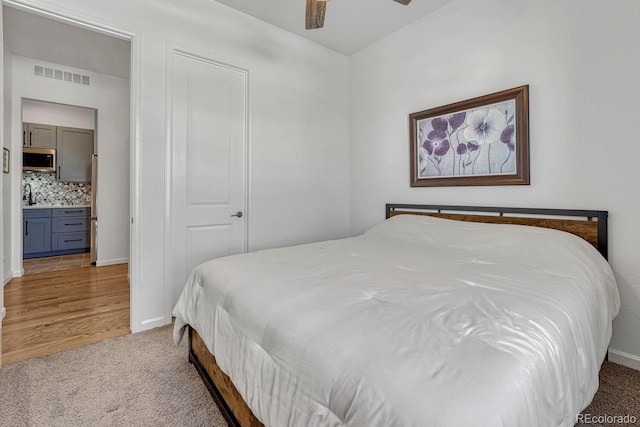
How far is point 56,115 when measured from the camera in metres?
5.32

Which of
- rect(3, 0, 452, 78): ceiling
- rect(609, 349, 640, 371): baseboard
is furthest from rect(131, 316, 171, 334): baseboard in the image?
rect(609, 349, 640, 371): baseboard

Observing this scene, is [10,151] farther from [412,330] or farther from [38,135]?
[412,330]

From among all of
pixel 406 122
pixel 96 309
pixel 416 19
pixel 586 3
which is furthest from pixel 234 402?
pixel 416 19

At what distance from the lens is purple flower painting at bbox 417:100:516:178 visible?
95.2 inches

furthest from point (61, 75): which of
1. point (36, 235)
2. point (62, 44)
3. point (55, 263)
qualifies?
point (55, 263)

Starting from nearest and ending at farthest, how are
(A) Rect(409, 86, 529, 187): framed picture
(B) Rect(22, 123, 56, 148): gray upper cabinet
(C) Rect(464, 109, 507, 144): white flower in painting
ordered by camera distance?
(A) Rect(409, 86, 529, 187): framed picture → (C) Rect(464, 109, 507, 144): white flower in painting → (B) Rect(22, 123, 56, 148): gray upper cabinet

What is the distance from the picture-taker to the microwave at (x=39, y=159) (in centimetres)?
501

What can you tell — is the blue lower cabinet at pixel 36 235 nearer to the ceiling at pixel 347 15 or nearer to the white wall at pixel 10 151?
the white wall at pixel 10 151

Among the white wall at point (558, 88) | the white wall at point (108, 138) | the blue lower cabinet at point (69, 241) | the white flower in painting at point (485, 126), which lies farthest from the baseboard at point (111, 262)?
the white flower in painting at point (485, 126)

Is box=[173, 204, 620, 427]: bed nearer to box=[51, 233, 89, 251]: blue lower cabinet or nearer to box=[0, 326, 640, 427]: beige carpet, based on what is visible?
box=[0, 326, 640, 427]: beige carpet

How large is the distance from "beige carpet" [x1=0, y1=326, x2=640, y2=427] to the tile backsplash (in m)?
4.92

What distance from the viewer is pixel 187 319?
1.80m

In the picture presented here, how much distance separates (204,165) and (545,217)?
110 inches

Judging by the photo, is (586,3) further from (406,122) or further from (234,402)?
(234,402)
